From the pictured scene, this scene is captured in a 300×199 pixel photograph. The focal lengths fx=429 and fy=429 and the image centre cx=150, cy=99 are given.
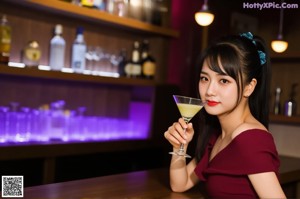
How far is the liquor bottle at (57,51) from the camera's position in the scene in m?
2.54

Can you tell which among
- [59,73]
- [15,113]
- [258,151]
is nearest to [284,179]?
[258,151]

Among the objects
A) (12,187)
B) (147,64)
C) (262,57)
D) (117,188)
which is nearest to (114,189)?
(117,188)

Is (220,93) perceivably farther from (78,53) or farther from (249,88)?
(78,53)

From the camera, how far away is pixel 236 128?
4.69 ft

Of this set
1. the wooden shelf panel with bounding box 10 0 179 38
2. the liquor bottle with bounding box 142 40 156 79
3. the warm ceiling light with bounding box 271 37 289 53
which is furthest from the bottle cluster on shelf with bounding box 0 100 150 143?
the warm ceiling light with bounding box 271 37 289 53

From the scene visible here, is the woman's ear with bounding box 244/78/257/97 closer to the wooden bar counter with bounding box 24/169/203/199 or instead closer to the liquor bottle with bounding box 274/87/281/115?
the wooden bar counter with bounding box 24/169/203/199

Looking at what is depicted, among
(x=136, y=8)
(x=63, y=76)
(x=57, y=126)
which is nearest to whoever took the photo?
(x=63, y=76)

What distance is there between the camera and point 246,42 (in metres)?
1.46

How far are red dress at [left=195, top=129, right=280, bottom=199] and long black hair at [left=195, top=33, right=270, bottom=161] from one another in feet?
0.52

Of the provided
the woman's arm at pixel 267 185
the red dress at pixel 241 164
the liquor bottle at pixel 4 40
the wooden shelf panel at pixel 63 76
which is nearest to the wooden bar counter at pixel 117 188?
the red dress at pixel 241 164

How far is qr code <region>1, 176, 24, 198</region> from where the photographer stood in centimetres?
127

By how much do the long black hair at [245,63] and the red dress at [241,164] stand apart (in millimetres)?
158

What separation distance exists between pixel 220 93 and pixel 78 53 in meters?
1.42

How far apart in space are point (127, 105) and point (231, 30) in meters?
0.99
